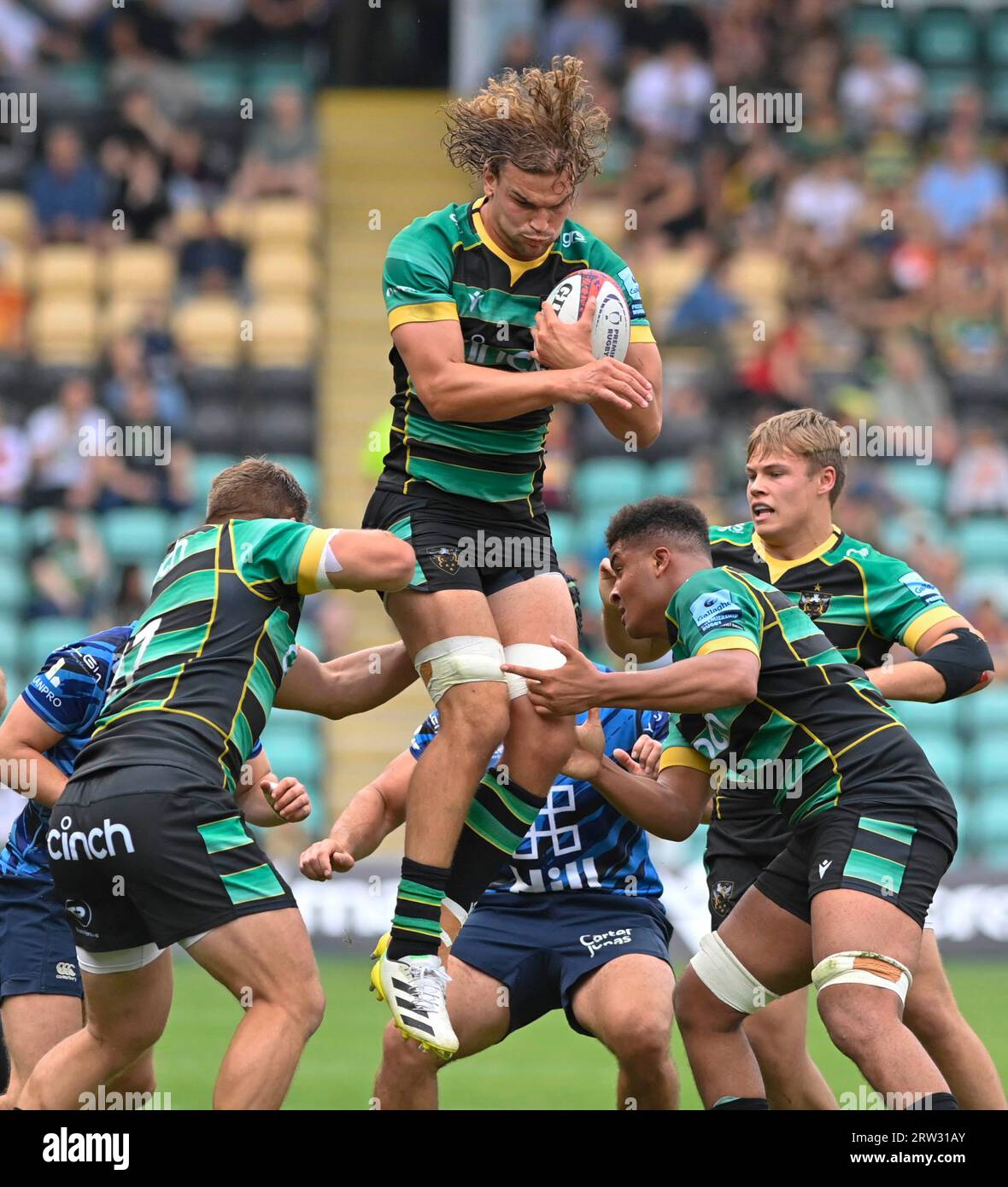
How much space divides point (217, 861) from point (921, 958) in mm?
2497

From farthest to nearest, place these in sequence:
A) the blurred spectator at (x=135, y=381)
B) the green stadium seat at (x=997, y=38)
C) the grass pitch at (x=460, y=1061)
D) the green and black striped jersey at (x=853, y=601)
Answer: the green stadium seat at (x=997, y=38), the blurred spectator at (x=135, y=381), the grass pitch at (x=460, y=1061), the green and black striped jersey at (x=853, y=601)

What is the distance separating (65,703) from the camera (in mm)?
6352

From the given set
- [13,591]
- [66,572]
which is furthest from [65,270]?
[66,572]

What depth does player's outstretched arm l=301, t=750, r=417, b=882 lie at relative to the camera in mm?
5941

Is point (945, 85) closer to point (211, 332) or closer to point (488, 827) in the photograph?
point (211, 332)

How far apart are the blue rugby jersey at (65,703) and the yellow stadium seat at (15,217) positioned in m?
11.1

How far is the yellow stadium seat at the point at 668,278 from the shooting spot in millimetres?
16328

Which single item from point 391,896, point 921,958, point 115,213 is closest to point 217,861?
point 921,958

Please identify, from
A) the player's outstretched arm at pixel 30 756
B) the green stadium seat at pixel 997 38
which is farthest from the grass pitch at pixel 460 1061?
the green stadium seat at pixel 997 38

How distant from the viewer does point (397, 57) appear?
19516mm

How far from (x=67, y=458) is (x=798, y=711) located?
9.85 m

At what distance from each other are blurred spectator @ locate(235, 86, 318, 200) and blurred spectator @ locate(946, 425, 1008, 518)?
6.39 meters

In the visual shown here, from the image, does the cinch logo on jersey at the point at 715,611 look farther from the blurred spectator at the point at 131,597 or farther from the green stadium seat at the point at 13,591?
the green stadium seat at the point at 13,591
